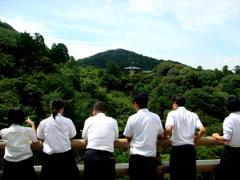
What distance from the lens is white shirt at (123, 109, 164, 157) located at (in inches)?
101

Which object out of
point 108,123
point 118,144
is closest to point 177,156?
point 118,144

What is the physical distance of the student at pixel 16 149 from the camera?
2.53m

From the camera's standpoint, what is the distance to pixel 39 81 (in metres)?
22.7

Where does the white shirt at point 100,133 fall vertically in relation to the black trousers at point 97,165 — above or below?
above

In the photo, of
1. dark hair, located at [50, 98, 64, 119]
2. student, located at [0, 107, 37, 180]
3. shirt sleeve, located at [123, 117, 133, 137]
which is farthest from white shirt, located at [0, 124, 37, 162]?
shirt sleeve, located at [123, 117, 133, 137]

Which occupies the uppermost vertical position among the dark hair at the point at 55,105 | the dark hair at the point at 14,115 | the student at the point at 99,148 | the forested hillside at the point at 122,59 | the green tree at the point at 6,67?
the forested hillside at the point at 122,59

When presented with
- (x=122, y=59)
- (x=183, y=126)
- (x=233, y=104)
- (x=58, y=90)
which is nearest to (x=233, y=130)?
(x=233, y=104)

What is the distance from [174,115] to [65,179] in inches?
68.2

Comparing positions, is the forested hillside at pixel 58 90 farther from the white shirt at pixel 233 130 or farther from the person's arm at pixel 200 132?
the white shirt at pixel 233 130

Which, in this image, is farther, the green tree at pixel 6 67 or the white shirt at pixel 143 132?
the green tree at pixel 6 67

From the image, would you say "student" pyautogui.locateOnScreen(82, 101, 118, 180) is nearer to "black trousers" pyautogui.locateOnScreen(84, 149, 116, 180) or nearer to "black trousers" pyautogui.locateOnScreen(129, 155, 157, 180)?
"black trousers" pyautogui.locateOnScreen(84, 149, 116, 180)

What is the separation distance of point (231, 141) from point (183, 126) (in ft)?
2.28

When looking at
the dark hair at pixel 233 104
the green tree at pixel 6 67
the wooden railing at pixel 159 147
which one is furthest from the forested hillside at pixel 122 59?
the dark hair at pixel 233 104

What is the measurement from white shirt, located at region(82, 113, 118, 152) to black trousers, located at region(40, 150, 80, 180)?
0.36 m
